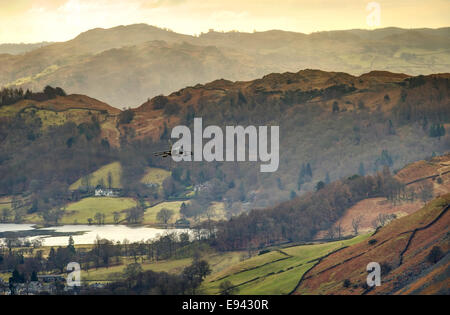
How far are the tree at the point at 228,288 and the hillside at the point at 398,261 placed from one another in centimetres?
994

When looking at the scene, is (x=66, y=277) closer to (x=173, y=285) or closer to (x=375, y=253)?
(x=173, y=285)

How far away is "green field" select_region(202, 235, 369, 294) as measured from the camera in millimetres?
156500

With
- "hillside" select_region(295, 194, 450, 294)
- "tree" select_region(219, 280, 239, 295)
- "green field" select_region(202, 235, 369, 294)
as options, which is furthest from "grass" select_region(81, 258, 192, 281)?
"hillside" select_region(295, 194, 450, 294)

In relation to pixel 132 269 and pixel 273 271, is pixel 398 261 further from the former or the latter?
pixel 132 269

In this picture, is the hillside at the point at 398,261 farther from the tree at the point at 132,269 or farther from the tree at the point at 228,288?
the tree at the point at 132,269

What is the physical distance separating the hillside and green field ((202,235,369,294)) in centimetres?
298

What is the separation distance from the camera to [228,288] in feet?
510

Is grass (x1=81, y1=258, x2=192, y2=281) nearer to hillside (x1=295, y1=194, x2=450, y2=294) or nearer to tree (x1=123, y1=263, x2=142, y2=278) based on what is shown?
tree (x1=123, y1=263, x2=142, y2=278)

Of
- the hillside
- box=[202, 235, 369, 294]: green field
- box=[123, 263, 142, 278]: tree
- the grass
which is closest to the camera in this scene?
the hillside

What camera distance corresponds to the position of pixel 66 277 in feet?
629

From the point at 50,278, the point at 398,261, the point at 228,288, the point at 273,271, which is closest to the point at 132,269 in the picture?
the point at 50,278

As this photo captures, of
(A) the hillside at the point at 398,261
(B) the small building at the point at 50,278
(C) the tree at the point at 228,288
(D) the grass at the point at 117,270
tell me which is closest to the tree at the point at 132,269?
(D) the grass at the point at 117,270

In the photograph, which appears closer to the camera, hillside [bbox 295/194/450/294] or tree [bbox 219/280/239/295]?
hillside [bbox 295/194/450/294]

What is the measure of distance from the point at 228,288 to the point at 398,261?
26.6 m
